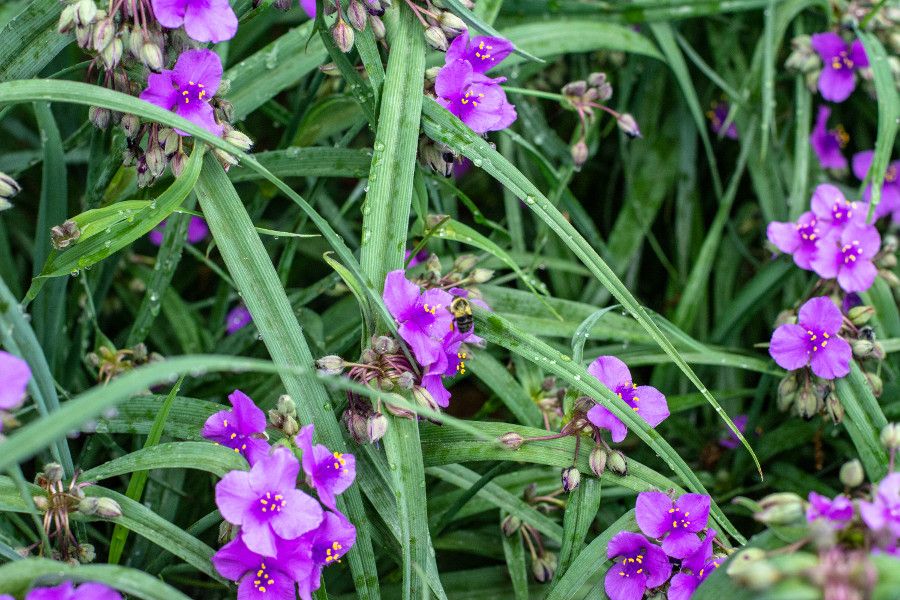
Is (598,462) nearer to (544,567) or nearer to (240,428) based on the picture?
(544,567)

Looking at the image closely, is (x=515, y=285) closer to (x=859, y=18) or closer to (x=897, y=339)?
(x=897, y=339)

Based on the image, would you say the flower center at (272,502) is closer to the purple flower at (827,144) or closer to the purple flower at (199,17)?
the purple flower at (199,17)

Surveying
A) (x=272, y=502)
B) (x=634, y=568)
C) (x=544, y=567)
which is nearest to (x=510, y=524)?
(x=544, y=567)

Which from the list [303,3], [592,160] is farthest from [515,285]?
[303,3]

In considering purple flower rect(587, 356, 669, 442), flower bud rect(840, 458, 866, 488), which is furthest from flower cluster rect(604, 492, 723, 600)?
flower bud rect(840, 458, 866, 488)

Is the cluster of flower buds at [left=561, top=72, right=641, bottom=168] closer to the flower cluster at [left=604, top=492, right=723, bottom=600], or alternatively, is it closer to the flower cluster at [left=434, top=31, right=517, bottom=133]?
the flower cluster at [left=434, top=31, right=517, bottom=133]

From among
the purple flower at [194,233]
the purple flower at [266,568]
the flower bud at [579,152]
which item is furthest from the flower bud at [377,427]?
the purple flower at [194,233]
